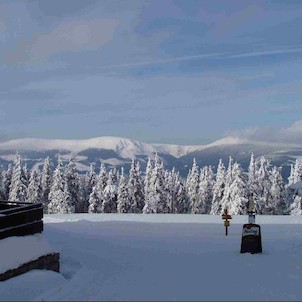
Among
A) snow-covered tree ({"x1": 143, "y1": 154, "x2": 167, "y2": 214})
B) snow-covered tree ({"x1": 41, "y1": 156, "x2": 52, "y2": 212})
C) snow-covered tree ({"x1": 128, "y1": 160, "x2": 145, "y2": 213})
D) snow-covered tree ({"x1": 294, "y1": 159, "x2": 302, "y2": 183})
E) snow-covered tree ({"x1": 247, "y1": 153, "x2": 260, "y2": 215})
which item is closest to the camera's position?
snow-covered tree ({"x1": 143, "y1": 154, "x2": 167, "y2": 214})

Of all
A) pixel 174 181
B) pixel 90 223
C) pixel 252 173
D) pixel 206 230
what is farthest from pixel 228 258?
pixel 174 181

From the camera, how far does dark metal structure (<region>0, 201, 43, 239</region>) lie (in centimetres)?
1190

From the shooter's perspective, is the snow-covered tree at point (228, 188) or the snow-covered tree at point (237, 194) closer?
the snow-covered tree at point (237, 194)

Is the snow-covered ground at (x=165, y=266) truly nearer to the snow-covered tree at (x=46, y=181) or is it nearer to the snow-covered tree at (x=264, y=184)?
the snow-covered tree at (x=264, y=184)

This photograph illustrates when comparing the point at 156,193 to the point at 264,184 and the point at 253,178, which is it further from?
the point at 264,184

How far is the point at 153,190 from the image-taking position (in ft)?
214

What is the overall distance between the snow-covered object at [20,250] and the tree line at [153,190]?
48.1m

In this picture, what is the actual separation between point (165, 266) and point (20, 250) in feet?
13.1

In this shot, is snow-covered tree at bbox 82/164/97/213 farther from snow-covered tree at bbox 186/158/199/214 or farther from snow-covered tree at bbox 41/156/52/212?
snow-covered tree at bbox 186/158/199/214

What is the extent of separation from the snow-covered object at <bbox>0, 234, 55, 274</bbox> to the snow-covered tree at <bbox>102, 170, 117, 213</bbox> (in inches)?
2118

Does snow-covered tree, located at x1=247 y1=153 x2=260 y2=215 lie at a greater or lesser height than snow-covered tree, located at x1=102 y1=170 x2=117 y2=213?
greater

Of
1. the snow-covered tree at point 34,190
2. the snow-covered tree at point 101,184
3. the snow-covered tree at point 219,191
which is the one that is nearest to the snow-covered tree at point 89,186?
the snow-covered tree at point 101,184

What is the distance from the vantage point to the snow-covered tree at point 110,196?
66.8m

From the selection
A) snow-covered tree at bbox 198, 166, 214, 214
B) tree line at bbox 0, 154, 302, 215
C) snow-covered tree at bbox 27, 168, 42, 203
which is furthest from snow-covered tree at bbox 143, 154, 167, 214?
snow-covered tree at bbox 27, 168, 42, 203
